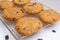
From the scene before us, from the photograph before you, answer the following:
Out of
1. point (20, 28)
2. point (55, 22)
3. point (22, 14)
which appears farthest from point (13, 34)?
point (55, 22)

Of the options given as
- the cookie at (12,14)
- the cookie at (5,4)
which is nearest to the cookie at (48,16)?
the cookie at (12,14)

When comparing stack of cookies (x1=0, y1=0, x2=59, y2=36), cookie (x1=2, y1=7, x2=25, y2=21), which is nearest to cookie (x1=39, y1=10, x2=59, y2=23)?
stack of cookies (x1=0, y1=0, x2=59, y2=36)

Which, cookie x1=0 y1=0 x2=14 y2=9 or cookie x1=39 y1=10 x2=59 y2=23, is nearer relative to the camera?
cookie x1=39 y1=10 x2=59 y2=23

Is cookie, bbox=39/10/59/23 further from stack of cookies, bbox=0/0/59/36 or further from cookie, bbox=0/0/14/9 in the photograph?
cookie, bbox=0/0/14/9

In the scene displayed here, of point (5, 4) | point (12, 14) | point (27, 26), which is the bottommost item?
point (27, 26)

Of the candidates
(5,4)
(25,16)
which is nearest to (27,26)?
(25,16)

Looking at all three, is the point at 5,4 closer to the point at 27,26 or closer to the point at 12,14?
the point at 12,14

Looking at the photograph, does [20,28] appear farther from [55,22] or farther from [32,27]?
[55,22]
